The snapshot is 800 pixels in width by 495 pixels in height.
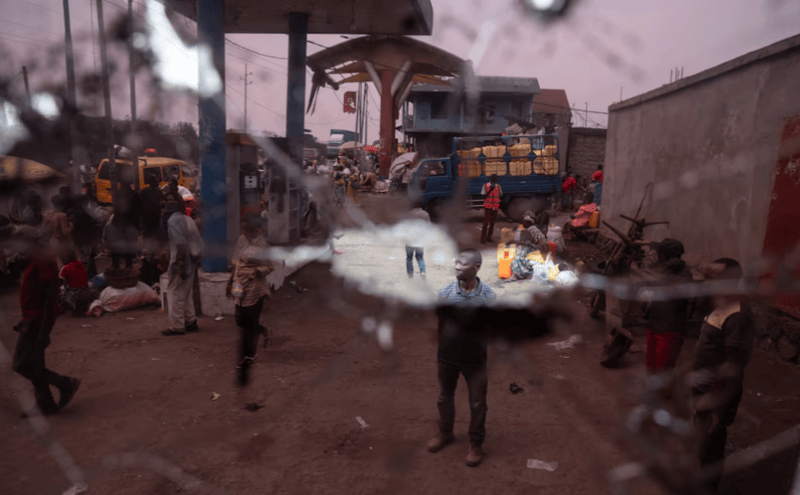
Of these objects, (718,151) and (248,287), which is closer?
(248,287)

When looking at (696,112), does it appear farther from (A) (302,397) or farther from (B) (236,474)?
(B) (236,474)

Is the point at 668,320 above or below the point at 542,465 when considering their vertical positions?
above

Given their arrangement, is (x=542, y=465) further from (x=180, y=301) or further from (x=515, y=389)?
(x=180, y=301)

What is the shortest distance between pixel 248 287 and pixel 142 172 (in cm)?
1226

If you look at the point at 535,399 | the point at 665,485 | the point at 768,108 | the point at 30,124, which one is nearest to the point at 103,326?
the point at 535,399

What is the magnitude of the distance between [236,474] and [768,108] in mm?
6625

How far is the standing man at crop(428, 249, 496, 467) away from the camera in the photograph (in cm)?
368

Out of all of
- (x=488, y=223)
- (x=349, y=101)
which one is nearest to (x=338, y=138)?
(x=349, y=101)

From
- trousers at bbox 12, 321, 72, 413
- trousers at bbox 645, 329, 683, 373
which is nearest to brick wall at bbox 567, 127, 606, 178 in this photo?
trousers at bbox 645, 329, 683, 373

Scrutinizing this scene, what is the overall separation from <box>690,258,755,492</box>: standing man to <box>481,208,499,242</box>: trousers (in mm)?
10031

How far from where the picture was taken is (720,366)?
3.20m

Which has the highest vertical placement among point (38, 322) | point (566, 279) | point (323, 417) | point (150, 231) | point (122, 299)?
point (150, 231)

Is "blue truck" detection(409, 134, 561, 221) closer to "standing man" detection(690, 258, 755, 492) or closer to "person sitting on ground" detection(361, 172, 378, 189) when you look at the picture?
"person sitting on ground" detection(361, 172, 378, 189)

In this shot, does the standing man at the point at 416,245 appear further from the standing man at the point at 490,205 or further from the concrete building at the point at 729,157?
the concrete building at the point at 729,157
